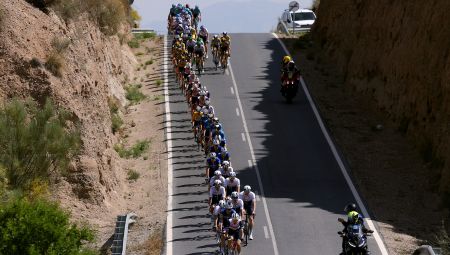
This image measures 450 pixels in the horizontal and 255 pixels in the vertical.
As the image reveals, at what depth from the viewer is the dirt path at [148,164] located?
3319 cm

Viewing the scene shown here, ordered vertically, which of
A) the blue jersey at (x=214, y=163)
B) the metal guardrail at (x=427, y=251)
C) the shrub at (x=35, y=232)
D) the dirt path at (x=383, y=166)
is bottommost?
the dirt path at (x=383, y=166)

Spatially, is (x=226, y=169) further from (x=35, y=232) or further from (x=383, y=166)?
(x=383, y=166)

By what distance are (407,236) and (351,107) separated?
53.0 feet

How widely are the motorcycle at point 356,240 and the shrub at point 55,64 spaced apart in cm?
1397

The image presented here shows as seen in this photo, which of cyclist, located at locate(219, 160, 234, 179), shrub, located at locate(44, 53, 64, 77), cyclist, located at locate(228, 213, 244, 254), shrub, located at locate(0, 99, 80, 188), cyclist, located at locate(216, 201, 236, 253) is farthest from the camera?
shrub, located at locate(44, 53, 64, 77)

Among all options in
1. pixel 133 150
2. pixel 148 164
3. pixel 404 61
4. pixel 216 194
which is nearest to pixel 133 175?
pixel 148 164

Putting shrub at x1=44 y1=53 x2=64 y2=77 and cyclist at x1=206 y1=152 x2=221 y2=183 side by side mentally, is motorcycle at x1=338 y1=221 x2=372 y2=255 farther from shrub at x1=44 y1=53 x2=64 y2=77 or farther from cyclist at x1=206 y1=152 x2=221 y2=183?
shrub at x1=44 y1=53 x2=64 y2=77

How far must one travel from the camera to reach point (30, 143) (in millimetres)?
33625

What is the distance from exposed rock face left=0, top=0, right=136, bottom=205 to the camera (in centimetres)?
3634

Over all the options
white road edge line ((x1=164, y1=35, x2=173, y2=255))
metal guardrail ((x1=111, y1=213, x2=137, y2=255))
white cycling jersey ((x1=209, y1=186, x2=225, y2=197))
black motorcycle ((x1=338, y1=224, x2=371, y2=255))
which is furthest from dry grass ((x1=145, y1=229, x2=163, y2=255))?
black motorcycle ((x1=338, y1=224, x2=371, y2=255))

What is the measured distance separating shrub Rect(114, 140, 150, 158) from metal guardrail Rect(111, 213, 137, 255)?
399 inches

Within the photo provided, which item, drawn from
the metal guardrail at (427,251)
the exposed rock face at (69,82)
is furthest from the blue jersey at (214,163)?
the metal guardrail at (427,251)

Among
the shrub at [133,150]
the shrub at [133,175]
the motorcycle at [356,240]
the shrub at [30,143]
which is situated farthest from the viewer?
the shrub at [133,150]

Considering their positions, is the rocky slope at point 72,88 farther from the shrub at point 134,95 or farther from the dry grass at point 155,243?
the shrub at point 134,95
